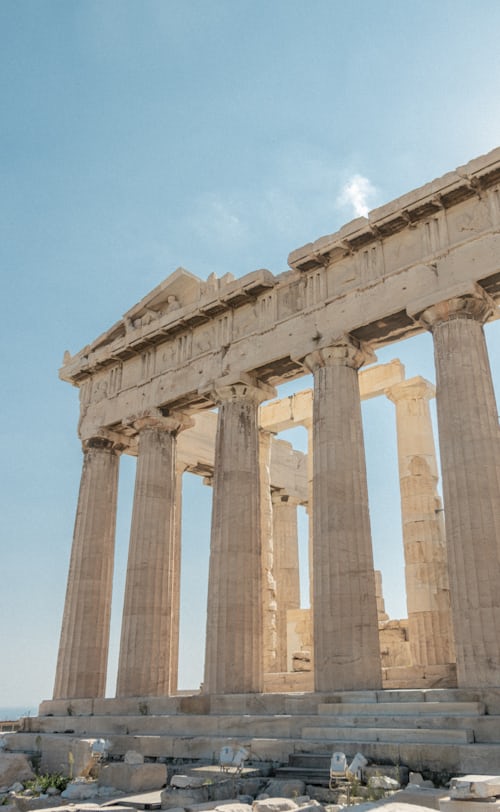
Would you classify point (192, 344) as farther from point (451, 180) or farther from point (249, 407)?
point (451, 180)

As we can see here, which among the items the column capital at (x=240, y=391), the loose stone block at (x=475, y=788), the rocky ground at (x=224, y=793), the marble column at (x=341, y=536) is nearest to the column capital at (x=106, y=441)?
the column capital at (x=240, y=391)

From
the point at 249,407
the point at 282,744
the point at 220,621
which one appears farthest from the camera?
the point at 249,407

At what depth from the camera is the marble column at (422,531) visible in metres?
23.2

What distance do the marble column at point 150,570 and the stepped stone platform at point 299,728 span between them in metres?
1.23

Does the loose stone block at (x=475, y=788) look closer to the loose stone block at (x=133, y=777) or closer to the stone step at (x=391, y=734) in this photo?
the stone step at (x=391, y=734)

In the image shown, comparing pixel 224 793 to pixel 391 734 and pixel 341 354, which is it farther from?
pixel 341 354

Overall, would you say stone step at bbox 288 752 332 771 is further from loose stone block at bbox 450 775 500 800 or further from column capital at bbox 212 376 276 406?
column capital at bbox 212 376 276 406

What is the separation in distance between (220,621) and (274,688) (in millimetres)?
6747

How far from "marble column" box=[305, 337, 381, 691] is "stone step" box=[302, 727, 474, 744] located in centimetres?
298

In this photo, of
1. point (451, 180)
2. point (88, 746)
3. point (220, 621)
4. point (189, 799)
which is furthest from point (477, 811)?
point (451, 180)

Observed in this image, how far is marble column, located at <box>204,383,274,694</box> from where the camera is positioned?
19.8 m

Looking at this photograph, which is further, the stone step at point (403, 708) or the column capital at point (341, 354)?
the column capital at point (341, 354)

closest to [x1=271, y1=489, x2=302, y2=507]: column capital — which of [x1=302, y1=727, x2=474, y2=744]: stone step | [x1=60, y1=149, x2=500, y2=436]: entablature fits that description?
[x1=60, y1=149, x2=500, y2=436]: entablature

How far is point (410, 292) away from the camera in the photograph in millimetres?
18953
